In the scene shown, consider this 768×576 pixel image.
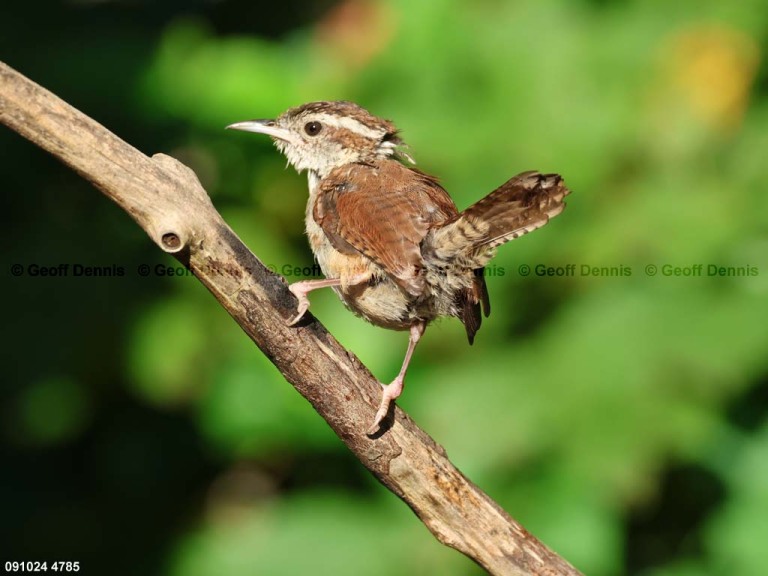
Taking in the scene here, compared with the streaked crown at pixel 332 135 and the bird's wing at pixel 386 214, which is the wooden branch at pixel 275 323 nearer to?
the bird's wing at pixel 386 214

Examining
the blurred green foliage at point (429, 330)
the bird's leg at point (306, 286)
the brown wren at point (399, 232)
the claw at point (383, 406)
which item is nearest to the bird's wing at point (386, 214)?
the brown wren at point (399, 232)

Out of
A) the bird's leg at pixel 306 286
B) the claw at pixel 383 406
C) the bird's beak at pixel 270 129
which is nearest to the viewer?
the bird's leg at pixel 306 286

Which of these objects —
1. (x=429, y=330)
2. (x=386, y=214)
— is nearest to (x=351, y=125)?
(x=386, y=214)

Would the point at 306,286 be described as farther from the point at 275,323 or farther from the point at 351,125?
the point at 351,125

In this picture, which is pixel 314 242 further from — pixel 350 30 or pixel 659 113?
→ pixel 659 113

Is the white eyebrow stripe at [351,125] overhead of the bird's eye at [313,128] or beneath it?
beneath

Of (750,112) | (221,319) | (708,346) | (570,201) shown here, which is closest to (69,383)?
(221,319)
